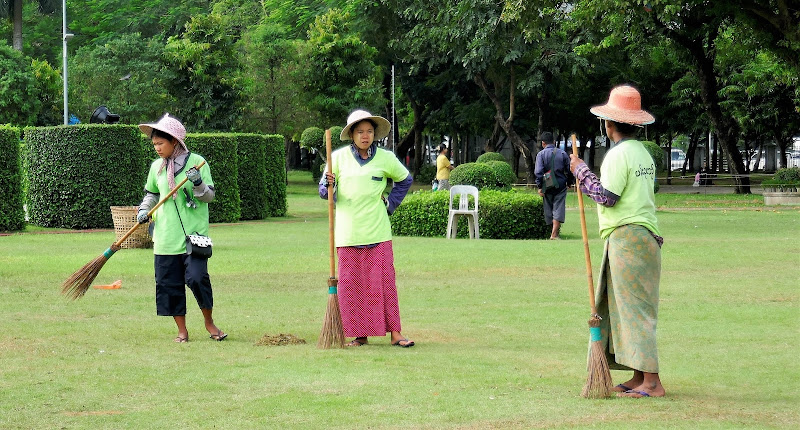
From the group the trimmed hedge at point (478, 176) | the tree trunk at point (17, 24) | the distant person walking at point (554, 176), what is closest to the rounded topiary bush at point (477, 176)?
the trimmed hedge at point (478, 176)

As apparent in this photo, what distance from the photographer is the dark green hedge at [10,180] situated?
20.7 m

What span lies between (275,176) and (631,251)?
20564mm

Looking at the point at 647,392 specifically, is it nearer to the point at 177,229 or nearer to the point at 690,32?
the point at 177,229

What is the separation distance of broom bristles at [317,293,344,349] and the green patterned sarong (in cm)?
247

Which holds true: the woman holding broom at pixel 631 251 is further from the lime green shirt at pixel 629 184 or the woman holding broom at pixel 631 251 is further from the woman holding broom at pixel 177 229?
the woman holding broom at pixel 177 229

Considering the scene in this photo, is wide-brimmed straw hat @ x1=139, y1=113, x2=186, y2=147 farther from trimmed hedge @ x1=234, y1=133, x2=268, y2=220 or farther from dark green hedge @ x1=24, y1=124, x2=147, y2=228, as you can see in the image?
trimmed hedge @ x1=234, y1=133, x2=268, y2=220

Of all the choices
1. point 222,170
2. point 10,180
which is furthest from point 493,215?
point 10,180

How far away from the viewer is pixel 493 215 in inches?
766

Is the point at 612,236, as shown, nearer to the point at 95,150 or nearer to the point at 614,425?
the point at 614,425

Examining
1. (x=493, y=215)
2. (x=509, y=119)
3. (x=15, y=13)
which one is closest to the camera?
(x=493, y=215)

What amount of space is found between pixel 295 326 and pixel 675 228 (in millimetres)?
13772

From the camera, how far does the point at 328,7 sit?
46.0 metres

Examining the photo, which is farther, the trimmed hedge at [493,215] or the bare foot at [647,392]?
the trimmed hedge at [493,215]

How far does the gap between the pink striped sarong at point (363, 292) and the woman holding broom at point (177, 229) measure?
109 cm
